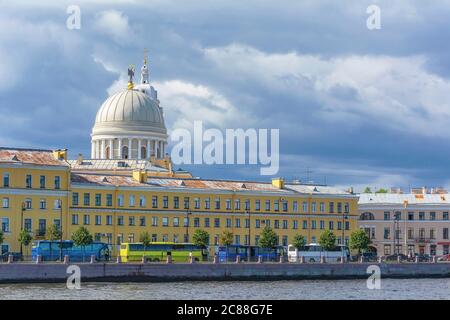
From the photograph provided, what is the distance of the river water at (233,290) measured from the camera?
57.0m

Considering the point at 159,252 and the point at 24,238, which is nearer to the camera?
the point at 24,238

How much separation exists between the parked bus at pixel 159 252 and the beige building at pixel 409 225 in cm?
3944

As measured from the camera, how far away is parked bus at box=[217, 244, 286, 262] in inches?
3465

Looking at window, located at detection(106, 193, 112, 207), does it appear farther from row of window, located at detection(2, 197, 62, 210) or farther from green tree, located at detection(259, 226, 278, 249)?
green tree, located at detection(259, 226, 278, 249)

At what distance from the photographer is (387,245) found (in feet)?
397

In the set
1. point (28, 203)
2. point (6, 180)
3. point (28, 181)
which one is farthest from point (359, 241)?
point (6, 180)

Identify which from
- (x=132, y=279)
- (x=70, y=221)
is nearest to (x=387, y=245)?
(x=70, y=221)

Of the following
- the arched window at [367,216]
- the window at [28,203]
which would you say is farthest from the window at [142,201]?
the arched window at [367,216]

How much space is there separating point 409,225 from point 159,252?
44531 millimetres

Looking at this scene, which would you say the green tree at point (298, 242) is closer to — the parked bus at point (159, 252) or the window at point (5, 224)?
the parked bus at point (159, 252)

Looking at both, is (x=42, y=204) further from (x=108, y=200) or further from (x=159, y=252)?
(x=159, y=252)

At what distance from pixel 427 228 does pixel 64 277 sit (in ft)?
199

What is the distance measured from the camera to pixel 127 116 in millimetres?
Answer: 126375
